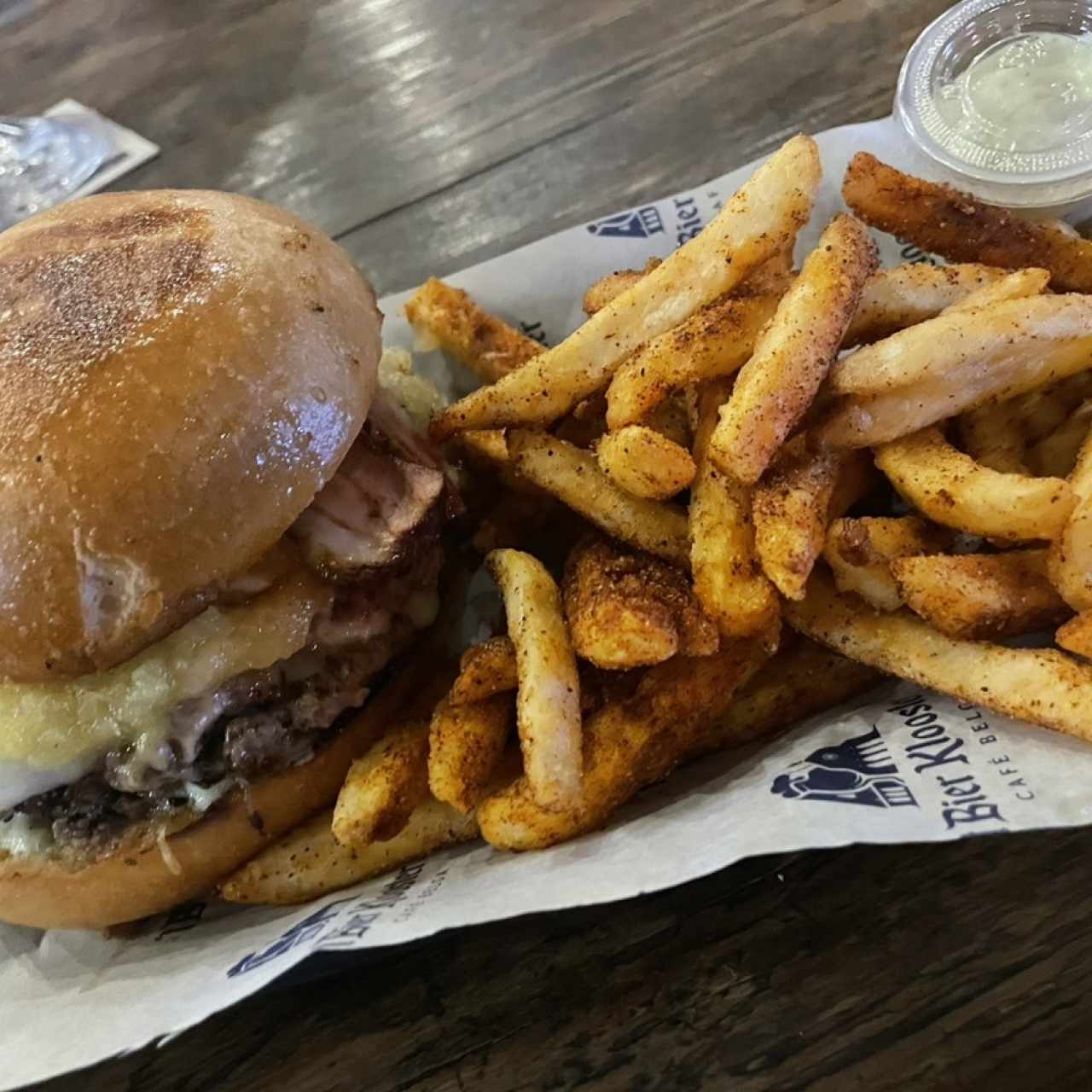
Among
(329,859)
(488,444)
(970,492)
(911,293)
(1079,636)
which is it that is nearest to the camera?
(1079,636)

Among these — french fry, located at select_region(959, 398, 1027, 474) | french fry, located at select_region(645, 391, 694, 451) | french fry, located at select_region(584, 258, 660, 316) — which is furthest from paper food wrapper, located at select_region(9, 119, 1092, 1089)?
french fry, located at select_region(584, 258, 660, 316)

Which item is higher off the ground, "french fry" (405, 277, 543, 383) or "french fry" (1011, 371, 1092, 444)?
"french fry" (405, 277, 543, 383)

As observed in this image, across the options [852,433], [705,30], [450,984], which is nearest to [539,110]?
[705,30]

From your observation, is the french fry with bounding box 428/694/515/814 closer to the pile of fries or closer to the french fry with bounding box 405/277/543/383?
the pile of fries

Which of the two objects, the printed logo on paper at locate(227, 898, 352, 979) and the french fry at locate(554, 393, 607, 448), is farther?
the french fry at locate(554, 393, 607, 448)

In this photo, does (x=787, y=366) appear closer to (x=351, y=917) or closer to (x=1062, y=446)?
(x=1062, y=446)

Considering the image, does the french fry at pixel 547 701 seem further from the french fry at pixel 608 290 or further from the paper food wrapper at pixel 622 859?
the french fry at pixel 608 290

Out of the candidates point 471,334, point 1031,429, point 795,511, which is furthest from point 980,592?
point 471,334
